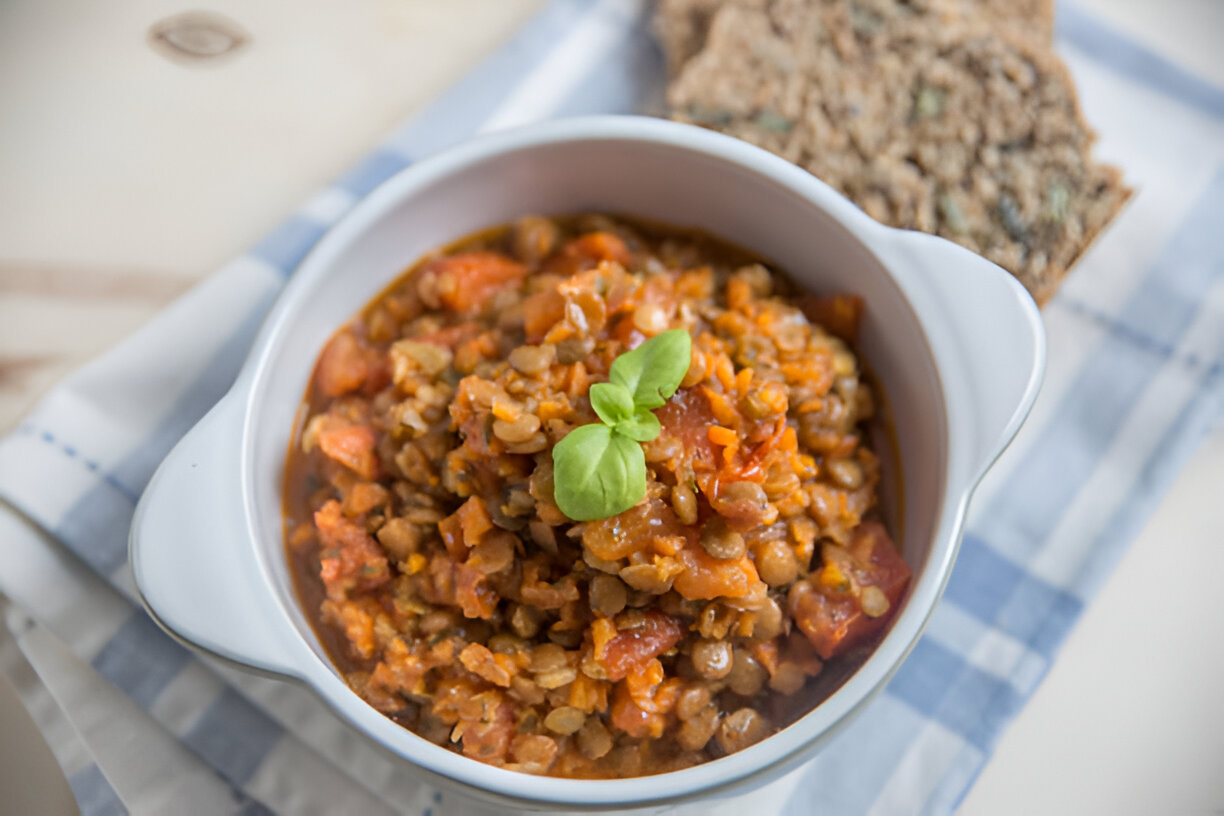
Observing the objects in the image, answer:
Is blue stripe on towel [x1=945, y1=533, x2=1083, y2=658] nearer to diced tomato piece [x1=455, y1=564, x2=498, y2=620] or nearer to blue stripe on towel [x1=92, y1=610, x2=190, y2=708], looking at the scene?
diced tomato piece [x1=455, y1=564, x2=498, y2=620]

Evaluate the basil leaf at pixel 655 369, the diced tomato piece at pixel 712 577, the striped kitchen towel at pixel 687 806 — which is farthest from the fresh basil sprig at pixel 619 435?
the striped kitchen towel at pixel 687 806

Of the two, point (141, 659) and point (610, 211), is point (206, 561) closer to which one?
point (141, 659)

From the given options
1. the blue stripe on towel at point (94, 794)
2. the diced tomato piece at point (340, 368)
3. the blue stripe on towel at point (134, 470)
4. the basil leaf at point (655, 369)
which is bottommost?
the blue stripe on towel at point (94, 794)

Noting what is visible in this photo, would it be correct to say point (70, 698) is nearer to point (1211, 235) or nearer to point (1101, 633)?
point (1101, 633)

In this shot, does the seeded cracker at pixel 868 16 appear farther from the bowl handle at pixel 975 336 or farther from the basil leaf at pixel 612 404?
the basil leaf at pixel 612 404

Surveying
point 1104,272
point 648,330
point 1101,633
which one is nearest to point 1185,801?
point 1101,633

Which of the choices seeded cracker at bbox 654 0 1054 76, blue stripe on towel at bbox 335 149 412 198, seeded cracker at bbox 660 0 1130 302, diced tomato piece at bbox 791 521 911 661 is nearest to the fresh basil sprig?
diced tomato piece at bbox 791 521 911 661

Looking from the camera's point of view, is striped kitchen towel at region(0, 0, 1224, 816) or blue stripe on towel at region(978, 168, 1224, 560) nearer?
striped kitchen towel at region(0, 0, 1224, 816)
